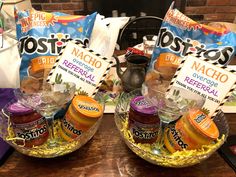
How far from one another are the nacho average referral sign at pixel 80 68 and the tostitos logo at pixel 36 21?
0.13 metres

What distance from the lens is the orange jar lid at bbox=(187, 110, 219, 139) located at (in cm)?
56

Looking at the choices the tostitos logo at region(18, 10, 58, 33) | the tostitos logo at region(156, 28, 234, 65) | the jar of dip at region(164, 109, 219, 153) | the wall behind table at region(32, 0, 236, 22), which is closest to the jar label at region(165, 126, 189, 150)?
the jar of dip at region(164, 109, 219, 153)

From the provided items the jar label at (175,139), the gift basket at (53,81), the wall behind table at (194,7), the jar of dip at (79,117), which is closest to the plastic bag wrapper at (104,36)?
the gift basket at (53,81)

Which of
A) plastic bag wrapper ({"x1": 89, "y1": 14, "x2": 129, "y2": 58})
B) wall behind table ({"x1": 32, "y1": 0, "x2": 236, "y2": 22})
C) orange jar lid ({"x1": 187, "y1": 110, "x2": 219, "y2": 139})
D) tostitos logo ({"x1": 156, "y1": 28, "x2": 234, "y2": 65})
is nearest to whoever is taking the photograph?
orange jar lid ({"x1": 187, "y1": 110, "x2": 219, "y2": 139})

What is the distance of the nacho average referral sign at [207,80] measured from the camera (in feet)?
2.15

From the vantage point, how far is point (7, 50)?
34.4 inches

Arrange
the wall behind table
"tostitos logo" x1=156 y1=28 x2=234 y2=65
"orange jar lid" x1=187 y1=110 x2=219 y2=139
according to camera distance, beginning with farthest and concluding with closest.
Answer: the wall behind table
"tostitos logo" x1=156 y1=28 x2=234 y2=65
"orange jar lid" x1=187 y1=110 x2=219 y2=139

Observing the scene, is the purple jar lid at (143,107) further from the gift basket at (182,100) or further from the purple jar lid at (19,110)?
the purple jar lid at (19,110)

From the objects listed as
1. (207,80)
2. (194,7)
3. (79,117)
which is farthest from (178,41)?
(194,7)

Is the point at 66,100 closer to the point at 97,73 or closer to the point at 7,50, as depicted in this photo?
the point at 97,73

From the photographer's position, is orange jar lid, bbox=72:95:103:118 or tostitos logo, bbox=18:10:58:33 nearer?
orange jar lid, bbox=72:95:103:118

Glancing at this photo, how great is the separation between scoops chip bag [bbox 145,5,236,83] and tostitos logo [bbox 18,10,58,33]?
34 cm

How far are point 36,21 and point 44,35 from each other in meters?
0.05

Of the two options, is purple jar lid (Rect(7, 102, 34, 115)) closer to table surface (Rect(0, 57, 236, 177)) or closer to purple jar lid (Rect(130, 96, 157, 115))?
table surface (Rect(0, 57, 236, 177))
